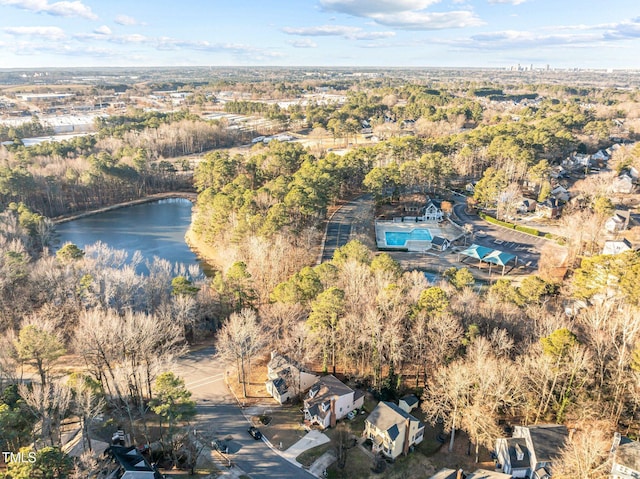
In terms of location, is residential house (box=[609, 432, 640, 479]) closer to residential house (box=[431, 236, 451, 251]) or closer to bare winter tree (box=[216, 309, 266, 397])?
bare winter tree (box=[216, 309, 266, 397])

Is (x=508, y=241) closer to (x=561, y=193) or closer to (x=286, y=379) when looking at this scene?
(x=561, y=193)

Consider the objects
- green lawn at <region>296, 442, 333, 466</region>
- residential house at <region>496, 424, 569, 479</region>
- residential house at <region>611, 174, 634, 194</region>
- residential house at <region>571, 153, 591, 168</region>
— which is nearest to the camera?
residential house at <region>496, 424, 569, 479</region>

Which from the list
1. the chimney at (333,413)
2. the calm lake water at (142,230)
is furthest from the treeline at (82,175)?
the chimney at (333,413)

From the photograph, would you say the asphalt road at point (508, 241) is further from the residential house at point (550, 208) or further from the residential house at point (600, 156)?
the residential house at point (600, 156)

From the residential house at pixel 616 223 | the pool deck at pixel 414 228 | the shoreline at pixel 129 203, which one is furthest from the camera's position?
the shoreline at pixel 129 203

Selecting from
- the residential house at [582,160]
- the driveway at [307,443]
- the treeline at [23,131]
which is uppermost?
the treeline at [23,131]

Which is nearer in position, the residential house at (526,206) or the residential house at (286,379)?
the residential house at (286,379)

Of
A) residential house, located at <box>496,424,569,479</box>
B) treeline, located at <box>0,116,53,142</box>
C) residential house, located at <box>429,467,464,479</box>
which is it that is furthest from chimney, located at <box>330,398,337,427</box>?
treeline, located at <box>0,116,53,142</box>
